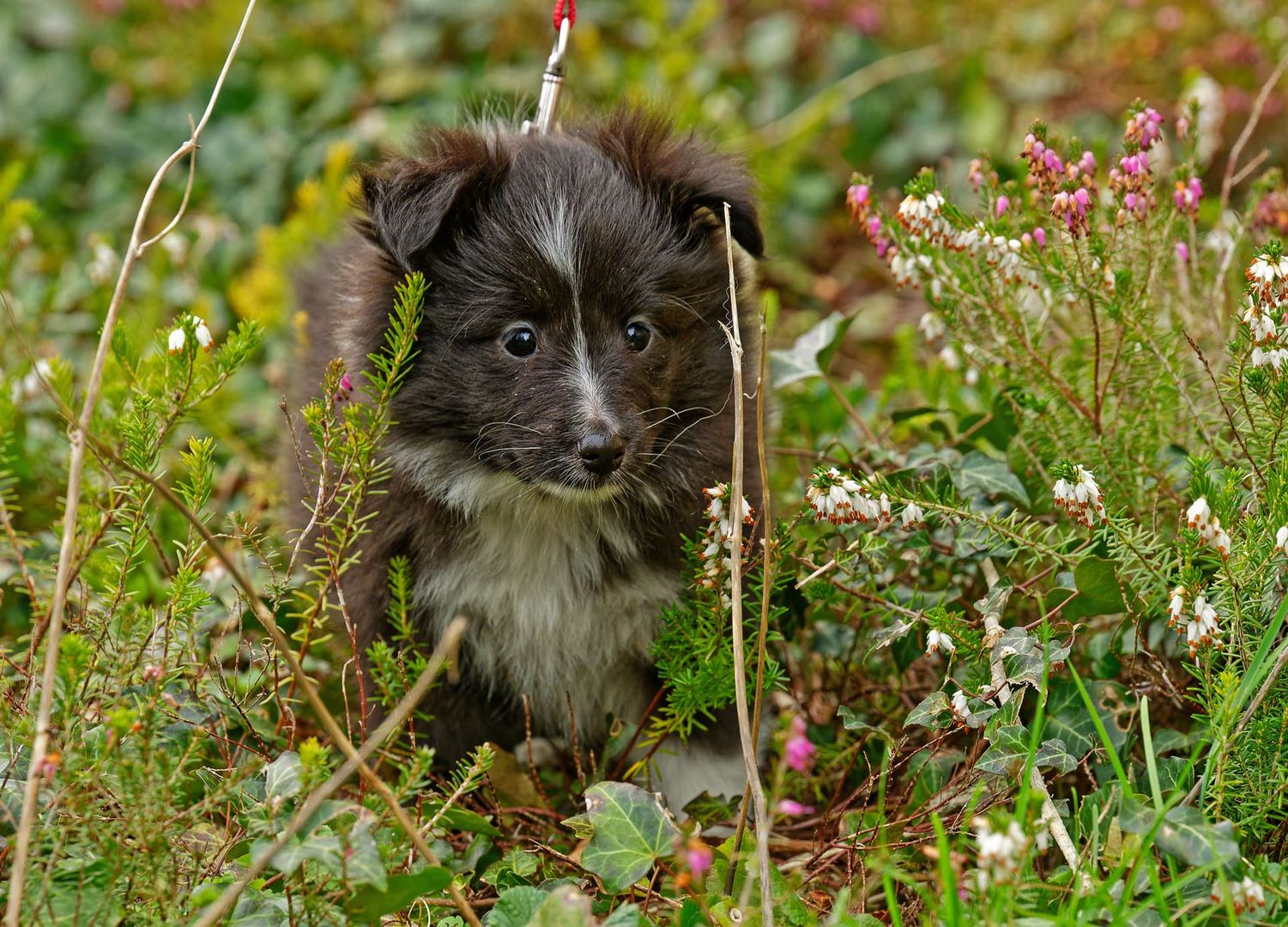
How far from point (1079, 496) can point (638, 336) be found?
1.19 m

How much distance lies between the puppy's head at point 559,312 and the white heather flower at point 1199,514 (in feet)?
4.20

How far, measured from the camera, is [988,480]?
3.74 metres

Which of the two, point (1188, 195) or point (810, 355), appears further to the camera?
point (810, 355)

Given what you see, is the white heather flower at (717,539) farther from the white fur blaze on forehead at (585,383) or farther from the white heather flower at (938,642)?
the white heather flower at (938,642)

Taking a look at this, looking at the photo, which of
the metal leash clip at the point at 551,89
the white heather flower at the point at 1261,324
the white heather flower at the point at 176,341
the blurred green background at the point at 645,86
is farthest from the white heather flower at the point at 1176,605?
the blurred green background at the point at 645,86

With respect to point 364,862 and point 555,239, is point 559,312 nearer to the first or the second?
point 555,239

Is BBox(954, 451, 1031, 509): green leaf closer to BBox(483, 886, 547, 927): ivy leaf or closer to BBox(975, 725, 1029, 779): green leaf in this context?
BBox(975, 725, 1029, 779): green leaf

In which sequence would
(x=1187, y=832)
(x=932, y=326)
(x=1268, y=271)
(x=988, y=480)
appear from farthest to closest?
(x=932, y=326) < (x=988, y=480) < (x=1268, y=271) < (x=1187, y=832)

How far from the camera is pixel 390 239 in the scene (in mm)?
3270

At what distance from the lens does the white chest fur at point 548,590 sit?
3.57 meters

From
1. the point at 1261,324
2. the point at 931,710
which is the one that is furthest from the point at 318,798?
the point at 1261,324

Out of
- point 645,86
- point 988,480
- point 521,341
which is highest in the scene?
point 645,86

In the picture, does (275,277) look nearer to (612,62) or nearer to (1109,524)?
(612,62)

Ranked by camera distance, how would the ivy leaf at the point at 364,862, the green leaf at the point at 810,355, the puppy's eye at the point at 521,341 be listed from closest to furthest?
the ivy leaf at the point at 364,862 < the puppy's eye at the point at 521,341 < the green leaf at the point at 810,355
